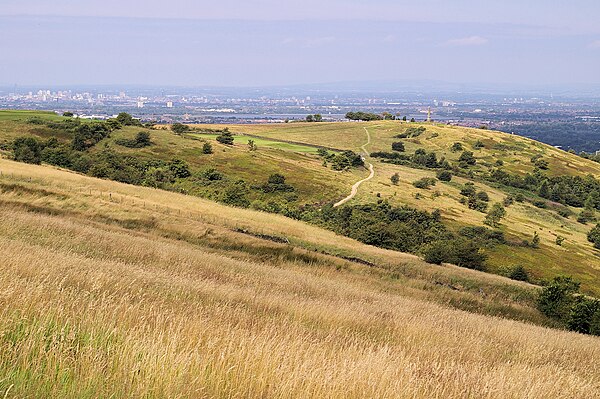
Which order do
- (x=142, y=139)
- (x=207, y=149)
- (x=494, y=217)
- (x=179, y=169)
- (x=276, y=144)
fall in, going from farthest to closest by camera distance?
(x=276, y=144)
(x=207, y=149)
(x=142, y=139)
(x=494, y=217)
(x=179, y=169)

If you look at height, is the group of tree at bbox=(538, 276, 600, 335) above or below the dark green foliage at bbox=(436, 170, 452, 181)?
above

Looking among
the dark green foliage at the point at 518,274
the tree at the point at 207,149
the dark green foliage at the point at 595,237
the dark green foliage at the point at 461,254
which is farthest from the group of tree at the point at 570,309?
the tree at the point at 207,149

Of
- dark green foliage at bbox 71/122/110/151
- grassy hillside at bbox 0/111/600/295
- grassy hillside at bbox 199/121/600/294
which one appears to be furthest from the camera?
dark green foliage at bbox 71/122/110/151

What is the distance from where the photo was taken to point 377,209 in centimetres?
8088

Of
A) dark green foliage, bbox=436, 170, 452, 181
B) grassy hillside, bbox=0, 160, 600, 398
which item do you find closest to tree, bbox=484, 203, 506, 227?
dark green foliage, bbox=436, 170, 452, 181

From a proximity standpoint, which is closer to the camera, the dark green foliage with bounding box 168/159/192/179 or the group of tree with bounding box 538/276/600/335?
the group of tree with bounding box 538/276/600/335

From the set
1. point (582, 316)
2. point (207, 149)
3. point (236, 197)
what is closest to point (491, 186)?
point (207, 149)

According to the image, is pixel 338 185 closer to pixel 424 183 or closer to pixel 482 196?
pixel 424 183

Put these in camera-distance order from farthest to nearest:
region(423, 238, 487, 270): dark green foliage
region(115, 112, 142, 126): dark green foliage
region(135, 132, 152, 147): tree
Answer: region(115, 112, 142, 126): dark green foliage → region(135, 132, 152, 147): tree → region(423, 238, 487, 270): dark green foliage

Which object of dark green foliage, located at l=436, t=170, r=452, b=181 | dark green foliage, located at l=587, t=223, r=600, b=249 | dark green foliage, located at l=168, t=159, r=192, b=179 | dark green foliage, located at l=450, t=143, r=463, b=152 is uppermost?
dark green foliage, located at l=168, t=159, r=192, b=179

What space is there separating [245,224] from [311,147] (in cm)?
11168

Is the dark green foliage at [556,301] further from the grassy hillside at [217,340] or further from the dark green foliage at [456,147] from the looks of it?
the dark green foliage at [456,147]

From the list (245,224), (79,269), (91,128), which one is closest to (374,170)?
(91,128)

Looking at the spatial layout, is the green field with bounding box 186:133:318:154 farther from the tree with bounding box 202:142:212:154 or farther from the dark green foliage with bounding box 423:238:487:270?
the dark green foliage with bounding box 423:238:487:270
